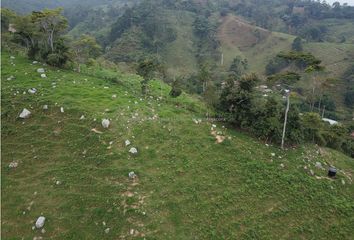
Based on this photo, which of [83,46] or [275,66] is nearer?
[83,46]

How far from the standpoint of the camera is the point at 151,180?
54.8 ft

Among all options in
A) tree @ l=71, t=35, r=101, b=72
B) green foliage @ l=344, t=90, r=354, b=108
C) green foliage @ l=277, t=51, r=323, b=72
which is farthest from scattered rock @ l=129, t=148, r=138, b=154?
green foliage @ l=344, t=90, r=354, b=108

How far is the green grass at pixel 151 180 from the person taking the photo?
14664 mm

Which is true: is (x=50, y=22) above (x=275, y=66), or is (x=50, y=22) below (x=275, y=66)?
above

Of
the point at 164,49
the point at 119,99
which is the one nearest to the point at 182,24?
the point at 164,49

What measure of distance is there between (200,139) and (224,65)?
65864 millimetres

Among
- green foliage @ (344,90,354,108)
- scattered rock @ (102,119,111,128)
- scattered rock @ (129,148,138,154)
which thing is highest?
scattered rock @ (102,119,111,128)

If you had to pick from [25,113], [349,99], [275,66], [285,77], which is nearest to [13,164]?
[25,113]

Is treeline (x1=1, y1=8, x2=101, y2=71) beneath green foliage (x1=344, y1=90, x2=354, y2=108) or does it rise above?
above

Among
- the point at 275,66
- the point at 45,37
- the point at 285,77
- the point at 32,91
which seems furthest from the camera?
the point at 275,66

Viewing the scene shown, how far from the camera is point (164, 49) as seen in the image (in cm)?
8644

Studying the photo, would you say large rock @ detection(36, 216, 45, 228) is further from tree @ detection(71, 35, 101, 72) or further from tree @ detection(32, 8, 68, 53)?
tree @ detection(71, 35, 101, 72)

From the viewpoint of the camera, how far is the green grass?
14.7 metres

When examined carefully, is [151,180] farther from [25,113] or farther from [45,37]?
[45,37]
